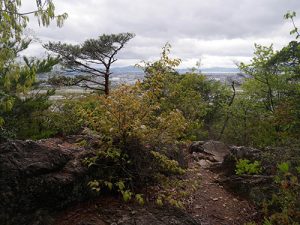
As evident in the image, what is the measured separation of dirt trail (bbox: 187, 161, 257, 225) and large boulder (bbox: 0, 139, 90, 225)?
2001mm

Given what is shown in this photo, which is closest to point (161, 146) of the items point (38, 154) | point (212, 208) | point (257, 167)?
point (212, 208)

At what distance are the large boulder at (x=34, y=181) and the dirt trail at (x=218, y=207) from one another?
2.00 meters

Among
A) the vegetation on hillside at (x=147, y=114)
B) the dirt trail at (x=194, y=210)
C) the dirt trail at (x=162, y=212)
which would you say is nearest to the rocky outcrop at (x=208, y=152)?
the vegetation on hillside at (x=147, y=114)

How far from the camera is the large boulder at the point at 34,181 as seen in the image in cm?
357

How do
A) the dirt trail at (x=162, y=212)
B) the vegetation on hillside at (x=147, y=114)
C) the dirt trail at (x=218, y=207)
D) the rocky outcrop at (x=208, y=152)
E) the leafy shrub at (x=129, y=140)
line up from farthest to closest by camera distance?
the rocky outcrop at (x=208, y=152), the dirt trail at (x=218, y=207), the leafy shrub at (x=129, y=140), the dirt trail at (x=162, y=212), the vegetation on hillside at (x=147, y=114)

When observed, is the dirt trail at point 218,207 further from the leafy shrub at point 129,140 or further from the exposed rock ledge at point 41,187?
the leafy shrub at point 129,140

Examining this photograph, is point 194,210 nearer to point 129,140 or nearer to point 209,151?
point 129,140

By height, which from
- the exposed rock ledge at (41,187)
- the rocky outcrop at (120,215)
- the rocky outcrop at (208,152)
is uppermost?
the exposed rock ledge at (41,187)

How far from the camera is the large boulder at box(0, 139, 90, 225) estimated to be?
3574 millimetres

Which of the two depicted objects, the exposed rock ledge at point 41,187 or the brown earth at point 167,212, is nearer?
the exposed rock ledge at point 41,187

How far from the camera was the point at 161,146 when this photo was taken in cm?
481

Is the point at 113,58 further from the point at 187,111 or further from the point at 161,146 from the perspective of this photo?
the point at 161,146

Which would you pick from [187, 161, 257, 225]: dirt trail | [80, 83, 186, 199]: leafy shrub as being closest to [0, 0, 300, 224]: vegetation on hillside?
[80, 83, 186, 199]: leafy shrub

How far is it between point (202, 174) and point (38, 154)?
4.11 m
